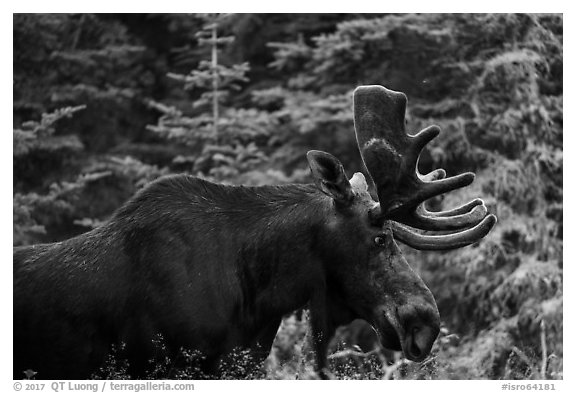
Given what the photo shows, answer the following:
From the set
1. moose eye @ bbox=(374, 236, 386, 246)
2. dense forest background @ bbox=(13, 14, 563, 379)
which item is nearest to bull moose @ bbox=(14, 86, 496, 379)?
moose eye @ bbox=(374, 236, 386, 246)

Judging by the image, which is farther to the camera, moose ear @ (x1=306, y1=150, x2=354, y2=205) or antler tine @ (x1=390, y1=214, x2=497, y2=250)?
antler tine @ (x1=390, y1=214, x2=497, y2=250)

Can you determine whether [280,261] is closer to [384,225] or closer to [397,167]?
[384,225]

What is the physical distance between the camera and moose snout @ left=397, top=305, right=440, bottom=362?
5113 mm

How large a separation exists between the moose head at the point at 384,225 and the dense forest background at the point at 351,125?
24.0ft

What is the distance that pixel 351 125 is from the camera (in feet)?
44.4

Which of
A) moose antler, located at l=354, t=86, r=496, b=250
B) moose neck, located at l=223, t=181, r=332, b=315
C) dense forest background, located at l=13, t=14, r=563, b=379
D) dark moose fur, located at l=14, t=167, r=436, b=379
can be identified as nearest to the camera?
dark moose fur, located at l=14, t=167, r=436, b=379

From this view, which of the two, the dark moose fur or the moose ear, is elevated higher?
the moose ear

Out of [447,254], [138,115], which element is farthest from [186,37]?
[447,254]

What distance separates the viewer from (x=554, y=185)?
1364 cm

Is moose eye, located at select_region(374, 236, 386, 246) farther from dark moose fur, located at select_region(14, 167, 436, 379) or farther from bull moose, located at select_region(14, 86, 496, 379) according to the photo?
dark moose fur, located at select_region(14, 167, 436, 379)

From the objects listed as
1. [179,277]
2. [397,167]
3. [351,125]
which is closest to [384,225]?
[397,167]

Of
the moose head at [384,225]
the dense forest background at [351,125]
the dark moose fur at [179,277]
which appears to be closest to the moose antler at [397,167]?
the moose head at [384,225]

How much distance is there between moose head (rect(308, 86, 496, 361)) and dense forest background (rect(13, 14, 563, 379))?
24.0ft

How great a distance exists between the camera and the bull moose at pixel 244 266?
5090 millimetres
